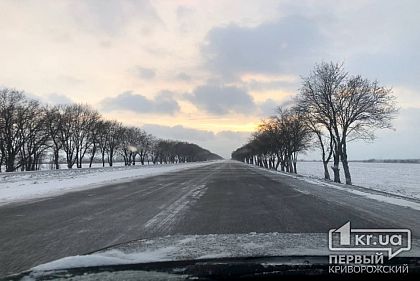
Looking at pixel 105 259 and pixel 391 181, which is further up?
pixel 105 259

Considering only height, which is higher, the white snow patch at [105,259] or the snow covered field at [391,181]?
the white snow patch at [105,259]

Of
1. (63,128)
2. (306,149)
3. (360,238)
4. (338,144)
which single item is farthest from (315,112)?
(63,128)

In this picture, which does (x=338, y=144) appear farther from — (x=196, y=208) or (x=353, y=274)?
(x=353, y=274)

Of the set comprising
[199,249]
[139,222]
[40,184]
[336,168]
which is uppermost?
[336,168]

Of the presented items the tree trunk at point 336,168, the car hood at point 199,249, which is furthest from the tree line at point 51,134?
the car hood at point 199,249

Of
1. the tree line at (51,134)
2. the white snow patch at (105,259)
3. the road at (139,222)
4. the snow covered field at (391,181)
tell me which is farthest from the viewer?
the tree line at (51,134)

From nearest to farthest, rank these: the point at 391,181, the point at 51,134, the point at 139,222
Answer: the point at 139,222 < the point at 391,181 < the point at 51,134

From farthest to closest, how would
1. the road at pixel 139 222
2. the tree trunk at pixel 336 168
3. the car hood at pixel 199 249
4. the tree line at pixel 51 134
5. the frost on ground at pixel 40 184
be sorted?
the tree line at pixel 51 134 < the tree trunk at pixel 336 168 < the frost on ground at pixel 40 184 < the road at pixel 139 222 < the car hood at pixel 199 249

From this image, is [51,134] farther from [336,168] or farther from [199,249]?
[199,249]

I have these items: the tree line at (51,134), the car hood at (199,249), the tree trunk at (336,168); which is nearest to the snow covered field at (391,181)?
the tree trunk at (336,168)

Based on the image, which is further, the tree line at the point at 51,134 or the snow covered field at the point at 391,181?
the tree line at the point at 51,134

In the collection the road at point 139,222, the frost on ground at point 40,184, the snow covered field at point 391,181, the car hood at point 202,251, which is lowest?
the snow covered field at point 391,181

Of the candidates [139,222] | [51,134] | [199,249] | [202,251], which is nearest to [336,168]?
[139,222]

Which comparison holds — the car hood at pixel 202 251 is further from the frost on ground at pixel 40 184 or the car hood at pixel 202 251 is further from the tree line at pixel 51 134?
the tree line at pixel 51 134
